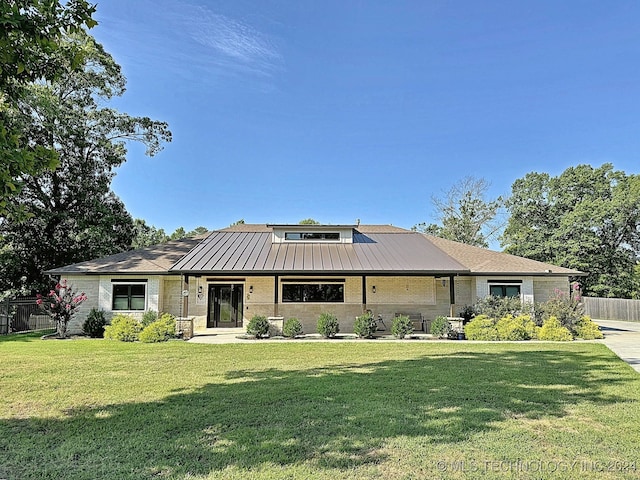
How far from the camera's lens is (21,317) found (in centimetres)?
1972

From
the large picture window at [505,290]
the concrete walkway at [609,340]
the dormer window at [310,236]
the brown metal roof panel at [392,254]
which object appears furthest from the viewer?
the dormer window at [310,236]

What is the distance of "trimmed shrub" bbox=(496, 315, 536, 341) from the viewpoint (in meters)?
15.2

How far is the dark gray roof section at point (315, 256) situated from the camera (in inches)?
671

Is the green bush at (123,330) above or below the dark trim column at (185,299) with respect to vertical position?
below

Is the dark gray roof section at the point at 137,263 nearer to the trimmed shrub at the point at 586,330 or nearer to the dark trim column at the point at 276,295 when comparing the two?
the dark trim column at the point at 276,295

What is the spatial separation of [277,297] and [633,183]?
29.8m

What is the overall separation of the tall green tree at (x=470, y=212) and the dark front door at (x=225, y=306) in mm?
25254

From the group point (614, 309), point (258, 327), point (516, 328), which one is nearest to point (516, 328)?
point (516, 328)

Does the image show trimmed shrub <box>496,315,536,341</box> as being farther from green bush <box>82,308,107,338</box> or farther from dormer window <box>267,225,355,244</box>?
green bush <box>82,308,107,338</box>

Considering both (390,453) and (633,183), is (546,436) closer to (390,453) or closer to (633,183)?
(390,453)

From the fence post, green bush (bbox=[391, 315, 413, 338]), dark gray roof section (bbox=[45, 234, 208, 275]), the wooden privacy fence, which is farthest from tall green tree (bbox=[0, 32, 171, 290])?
the wooden privacy fence

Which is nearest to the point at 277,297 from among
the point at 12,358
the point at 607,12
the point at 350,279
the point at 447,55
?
the point at 350,279

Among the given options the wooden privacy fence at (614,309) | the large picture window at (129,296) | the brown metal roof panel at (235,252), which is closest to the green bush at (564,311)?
the wooden privacy fence at (614,309)

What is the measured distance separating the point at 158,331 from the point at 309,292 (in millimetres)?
6611
